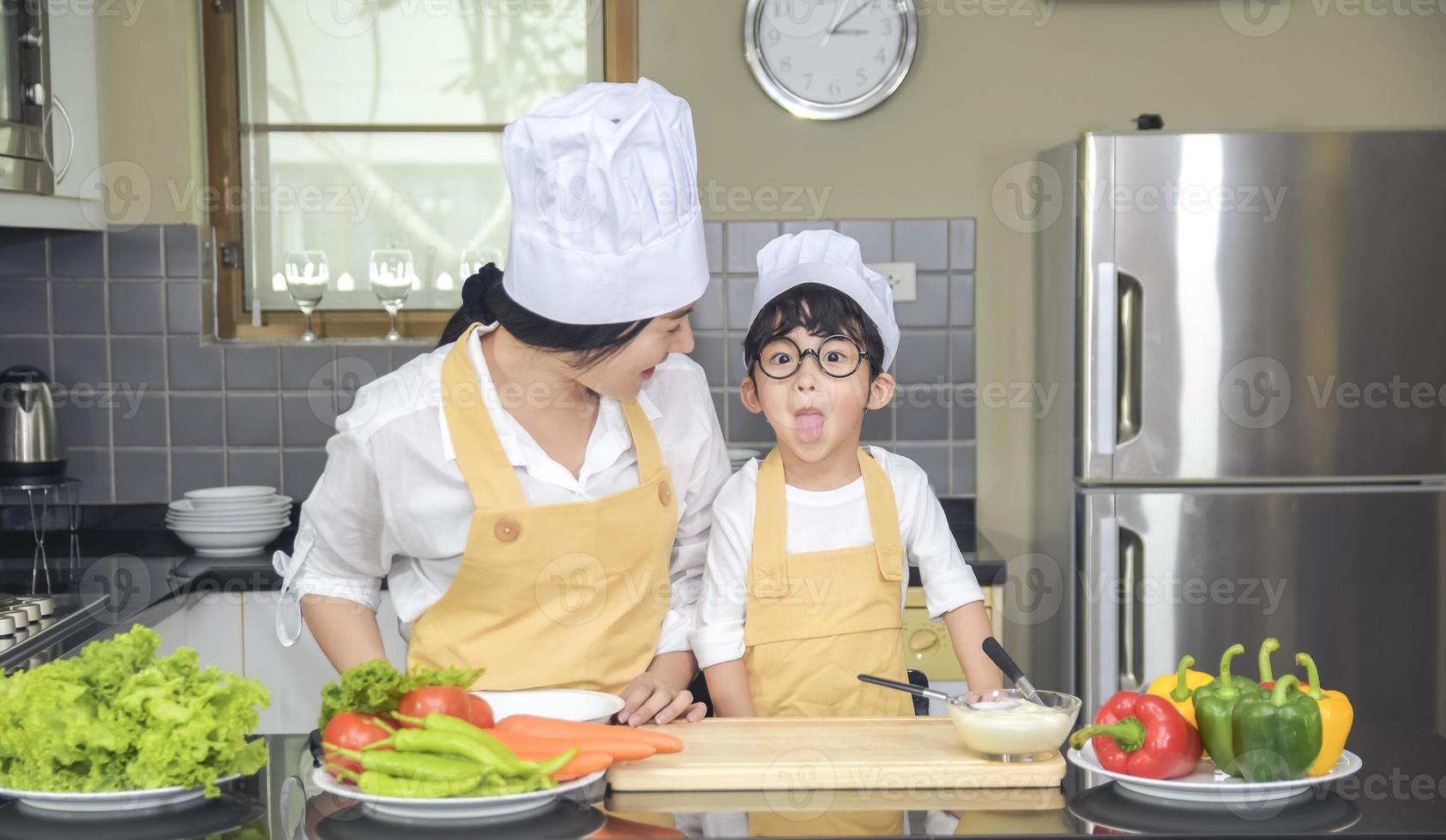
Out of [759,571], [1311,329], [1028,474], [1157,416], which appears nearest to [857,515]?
[759,571]

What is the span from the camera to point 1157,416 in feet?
8.49

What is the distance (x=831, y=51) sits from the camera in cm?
297

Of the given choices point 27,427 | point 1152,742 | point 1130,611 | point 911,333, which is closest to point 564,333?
point 1152,742

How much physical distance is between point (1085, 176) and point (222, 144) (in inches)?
71.8

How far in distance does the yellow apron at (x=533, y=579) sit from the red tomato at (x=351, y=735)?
0.38 m

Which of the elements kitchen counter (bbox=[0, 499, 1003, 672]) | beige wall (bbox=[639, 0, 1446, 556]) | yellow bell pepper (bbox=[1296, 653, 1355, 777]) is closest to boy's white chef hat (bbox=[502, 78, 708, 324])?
yellow bell pepper (bbox=[1296, 653, 1355, 777])

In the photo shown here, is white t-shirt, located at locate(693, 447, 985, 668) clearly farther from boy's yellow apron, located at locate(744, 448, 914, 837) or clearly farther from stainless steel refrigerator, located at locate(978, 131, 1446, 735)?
stainless steel refrigerator, located at locate(978, 131, 1446, 735)

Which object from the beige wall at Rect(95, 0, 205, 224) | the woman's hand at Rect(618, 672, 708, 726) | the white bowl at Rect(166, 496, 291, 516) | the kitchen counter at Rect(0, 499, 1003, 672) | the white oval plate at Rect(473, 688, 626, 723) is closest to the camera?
the white oval plate at Rect(473, 688, 626, 723)

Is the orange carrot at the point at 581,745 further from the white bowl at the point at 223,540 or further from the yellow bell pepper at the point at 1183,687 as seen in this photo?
the white bowl at the point at 223,540

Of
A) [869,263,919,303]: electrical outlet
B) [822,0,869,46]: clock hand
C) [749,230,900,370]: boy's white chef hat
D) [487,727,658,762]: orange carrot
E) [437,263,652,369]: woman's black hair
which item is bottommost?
[487,727,658,762]: orange carrot

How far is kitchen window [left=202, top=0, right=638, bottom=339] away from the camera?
10.1 ft

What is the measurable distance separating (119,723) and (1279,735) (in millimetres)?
966

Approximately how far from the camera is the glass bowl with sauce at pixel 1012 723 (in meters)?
1.23

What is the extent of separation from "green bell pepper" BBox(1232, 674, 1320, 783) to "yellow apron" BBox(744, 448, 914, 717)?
50 cm
